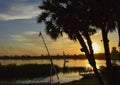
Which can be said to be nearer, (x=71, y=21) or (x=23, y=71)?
(x=71, y=21)

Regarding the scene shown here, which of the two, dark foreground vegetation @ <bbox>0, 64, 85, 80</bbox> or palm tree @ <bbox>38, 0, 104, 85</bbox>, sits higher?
palm tree @ <bbox>38, 0, 104, 85</bbox>

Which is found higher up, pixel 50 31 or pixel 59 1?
pixel 59 1

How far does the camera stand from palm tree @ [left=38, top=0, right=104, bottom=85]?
922 inches

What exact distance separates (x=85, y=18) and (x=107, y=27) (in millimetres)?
2580

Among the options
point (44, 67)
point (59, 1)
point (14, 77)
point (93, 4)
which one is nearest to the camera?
point (93, 4)

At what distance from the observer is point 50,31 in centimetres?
2541

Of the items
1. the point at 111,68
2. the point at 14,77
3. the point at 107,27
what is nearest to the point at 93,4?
the point at 107,27

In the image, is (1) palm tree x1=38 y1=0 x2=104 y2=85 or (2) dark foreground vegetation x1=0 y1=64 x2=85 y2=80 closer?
(1) palm tree x1=38 y1=0 x2=104 y2=85

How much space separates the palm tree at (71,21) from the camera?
23406 mm

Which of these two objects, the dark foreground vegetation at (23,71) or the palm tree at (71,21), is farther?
the dark foreground vegetation at (23,71)

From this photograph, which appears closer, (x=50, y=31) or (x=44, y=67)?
(x=50, y=31)

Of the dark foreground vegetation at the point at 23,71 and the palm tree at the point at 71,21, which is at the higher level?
the palm tree at the point at 71,21

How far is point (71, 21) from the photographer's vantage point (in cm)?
2362

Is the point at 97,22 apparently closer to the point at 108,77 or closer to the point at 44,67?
the point at 108,77
